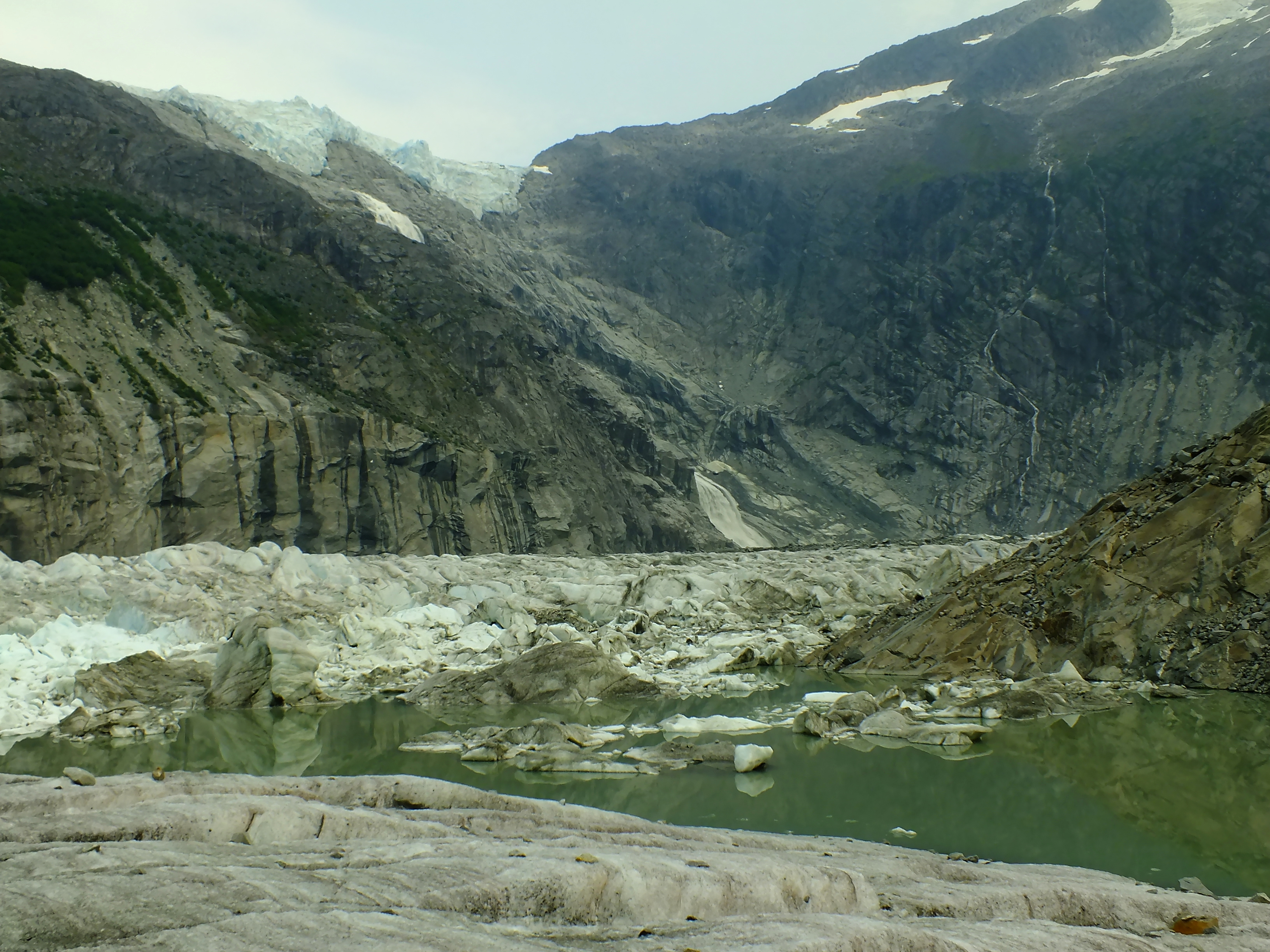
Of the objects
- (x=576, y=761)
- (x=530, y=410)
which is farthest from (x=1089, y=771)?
(x=530, y=410)

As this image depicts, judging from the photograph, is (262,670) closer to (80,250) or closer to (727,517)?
(80,250)

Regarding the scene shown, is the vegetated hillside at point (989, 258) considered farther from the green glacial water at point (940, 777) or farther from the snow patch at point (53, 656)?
the green glacial water at point (940, 777)

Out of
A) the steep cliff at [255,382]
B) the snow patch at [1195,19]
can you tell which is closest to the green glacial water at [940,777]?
the steep cliff at [255,382]

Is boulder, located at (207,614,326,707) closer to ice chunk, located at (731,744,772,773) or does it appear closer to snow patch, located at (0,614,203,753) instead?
snow patch, located at (0,614,203,753)

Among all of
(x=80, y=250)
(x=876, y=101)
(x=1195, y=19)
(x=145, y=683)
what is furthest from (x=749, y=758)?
(x=1195, y=19)

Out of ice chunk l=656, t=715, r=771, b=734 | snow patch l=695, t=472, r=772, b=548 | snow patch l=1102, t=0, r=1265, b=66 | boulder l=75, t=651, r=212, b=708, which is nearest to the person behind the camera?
ice chunk l=656, t=715, r=771, b=734

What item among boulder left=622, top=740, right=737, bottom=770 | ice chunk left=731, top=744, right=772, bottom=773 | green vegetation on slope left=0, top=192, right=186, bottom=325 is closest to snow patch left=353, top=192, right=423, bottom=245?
green vegetation on slope left=0, top=192, right=186, bottom=325

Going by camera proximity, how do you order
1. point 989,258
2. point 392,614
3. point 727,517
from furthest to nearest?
point 989,258 < point 727,517 < point 392,614
